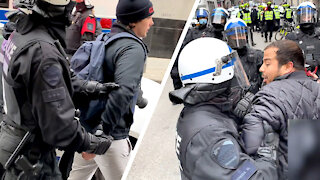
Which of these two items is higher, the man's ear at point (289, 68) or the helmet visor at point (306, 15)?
the man's ear at point (289, 68)

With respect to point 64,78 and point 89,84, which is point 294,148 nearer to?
point 64,78

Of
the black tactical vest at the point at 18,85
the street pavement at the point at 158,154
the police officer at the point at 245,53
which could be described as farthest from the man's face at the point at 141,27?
the police officer at the point at 245,53

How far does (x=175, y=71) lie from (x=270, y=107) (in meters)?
5.26

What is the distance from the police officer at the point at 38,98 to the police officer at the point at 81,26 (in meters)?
2.60

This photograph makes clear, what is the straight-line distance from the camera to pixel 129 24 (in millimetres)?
2814

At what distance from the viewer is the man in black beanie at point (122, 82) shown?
2.49 metres

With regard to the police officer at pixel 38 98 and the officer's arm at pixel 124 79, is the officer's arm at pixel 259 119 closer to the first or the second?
the officer's arm at pixel 124 79

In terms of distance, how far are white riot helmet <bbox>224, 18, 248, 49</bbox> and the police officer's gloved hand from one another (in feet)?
9.58

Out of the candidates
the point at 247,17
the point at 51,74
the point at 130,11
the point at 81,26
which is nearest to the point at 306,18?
the point at 81,26

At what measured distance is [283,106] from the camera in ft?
7.73

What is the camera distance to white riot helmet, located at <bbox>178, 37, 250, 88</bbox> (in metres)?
1.93

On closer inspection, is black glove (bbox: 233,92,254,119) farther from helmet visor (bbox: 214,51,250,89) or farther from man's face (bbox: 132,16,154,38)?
man's face (bbox: 132,16,154,38)

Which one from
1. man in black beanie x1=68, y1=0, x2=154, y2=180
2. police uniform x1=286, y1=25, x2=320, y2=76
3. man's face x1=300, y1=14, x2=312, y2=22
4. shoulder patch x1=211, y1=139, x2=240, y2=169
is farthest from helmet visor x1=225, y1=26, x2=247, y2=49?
shoulder patch x1=211, y1=139, x2=240, y2=169

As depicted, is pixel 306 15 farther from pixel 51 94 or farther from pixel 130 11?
pixel 51 94
